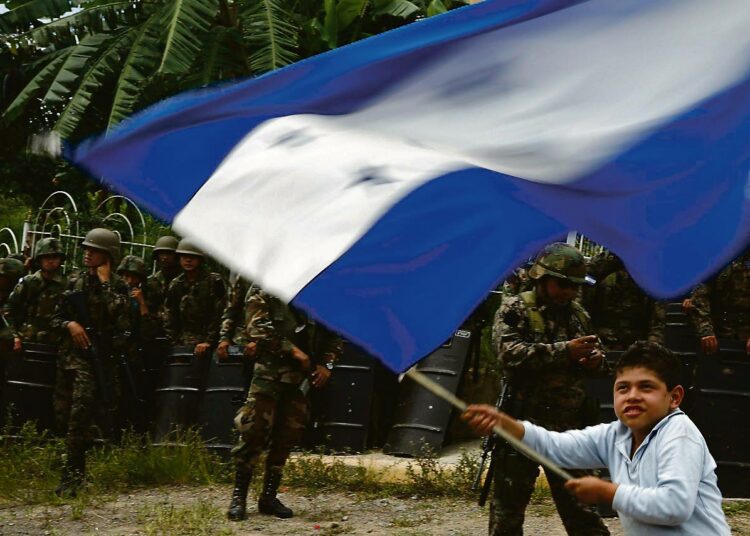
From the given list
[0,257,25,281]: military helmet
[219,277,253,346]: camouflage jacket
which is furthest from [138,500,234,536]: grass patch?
[0,257,25,281]: military helmet

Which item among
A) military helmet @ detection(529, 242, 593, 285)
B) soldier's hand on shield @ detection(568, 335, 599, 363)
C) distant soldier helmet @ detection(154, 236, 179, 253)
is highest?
military helmet @ detection(529, 242, 593, 285)

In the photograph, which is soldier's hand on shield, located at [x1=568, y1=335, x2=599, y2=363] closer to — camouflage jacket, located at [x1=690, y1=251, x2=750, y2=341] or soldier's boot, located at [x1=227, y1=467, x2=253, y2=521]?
soldier's boot, located at [x1=227, y1=467, x2=253, y2=521]

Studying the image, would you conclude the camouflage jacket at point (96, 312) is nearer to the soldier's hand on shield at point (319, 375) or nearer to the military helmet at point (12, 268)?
the soldier's hand on shield at point (319, 375)

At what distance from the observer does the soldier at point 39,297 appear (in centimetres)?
1188

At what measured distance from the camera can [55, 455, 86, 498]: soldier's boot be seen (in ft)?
32.2

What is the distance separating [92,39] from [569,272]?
35.4ft

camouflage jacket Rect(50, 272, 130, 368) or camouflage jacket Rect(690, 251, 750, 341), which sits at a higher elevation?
camouflage jacket Rect(690, 251, 750, 341)

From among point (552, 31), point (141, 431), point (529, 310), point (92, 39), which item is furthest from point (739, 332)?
point (92, 39)

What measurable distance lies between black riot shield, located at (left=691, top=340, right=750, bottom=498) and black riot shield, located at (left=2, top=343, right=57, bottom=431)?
19.5ft

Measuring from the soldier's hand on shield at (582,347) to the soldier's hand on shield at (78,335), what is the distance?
4500 mm

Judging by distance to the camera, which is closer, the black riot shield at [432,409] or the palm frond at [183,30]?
the black riot shield at [432,409]

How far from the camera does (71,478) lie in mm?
9875

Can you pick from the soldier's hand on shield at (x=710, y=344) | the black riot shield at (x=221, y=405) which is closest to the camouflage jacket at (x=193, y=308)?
the black riot shield at (x=221, y=405)

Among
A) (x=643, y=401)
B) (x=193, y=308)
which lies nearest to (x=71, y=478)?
(x=193, y=308)
